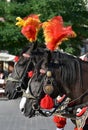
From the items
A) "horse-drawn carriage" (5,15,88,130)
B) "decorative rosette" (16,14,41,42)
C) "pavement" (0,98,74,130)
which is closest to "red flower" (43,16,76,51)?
"horse-drawn carriage" (5,15,88,130)

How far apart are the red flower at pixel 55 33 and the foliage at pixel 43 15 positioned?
668 inches

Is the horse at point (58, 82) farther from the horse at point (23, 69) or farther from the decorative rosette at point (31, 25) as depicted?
the decorative rosette at point (31, 25)

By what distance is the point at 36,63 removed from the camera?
17.4ft

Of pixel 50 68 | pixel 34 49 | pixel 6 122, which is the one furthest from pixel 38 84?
pixel 6 122

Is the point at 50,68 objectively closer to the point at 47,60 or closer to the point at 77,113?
the point at 47,60

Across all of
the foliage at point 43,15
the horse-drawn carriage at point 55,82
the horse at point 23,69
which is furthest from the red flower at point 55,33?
the foliage at point 43,15

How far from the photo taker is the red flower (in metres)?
5.04

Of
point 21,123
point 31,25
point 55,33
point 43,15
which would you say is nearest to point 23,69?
point 31,25

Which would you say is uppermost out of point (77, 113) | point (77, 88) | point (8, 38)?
point (77, 88)

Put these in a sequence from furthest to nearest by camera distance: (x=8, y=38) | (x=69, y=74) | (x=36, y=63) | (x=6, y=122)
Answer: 1. (x=8, y=38)
2. (x=6, y=122)
3. (x=36, y=63)
4. (x=69, y=74)

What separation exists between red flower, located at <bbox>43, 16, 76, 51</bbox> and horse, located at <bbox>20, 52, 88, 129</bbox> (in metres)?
0.12

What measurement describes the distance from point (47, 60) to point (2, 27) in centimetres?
1884

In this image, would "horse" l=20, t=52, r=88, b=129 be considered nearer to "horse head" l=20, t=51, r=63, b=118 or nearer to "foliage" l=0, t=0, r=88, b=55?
"horse head" l=20, t=51, r=63, b=118

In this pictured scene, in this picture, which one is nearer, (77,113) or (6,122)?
(77,113)
